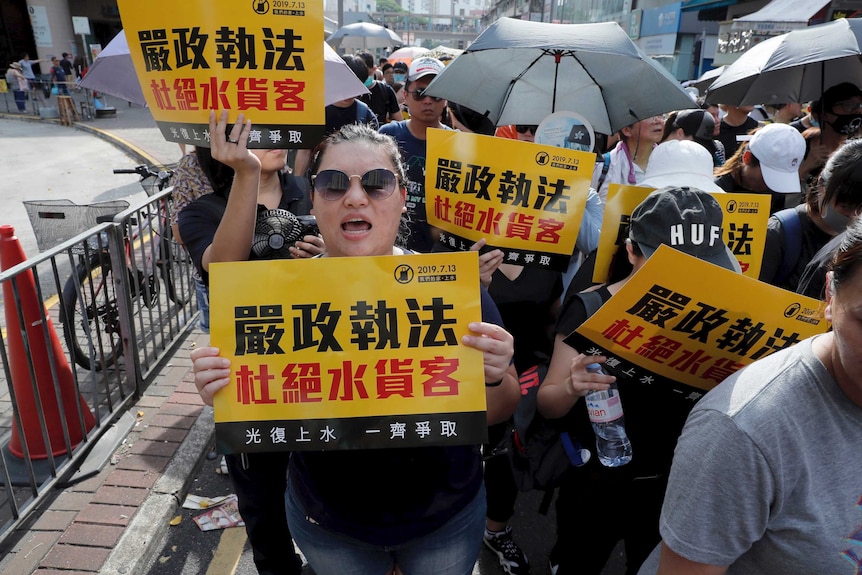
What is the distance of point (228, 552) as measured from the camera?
302cm

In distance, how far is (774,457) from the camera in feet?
3.84

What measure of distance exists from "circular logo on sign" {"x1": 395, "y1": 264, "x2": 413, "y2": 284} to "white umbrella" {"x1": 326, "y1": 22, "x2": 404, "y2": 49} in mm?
16819

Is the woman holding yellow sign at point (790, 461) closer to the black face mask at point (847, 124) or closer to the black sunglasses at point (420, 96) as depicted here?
the black sunglasses at point (420, 96)

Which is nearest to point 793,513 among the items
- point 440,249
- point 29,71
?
point 440,249

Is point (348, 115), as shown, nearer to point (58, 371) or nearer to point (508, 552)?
point (58, 371)

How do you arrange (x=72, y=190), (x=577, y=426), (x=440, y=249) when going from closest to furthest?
1. (x=577, y=426)
2. (x=440, y=249)
3. (x=72, y=190)

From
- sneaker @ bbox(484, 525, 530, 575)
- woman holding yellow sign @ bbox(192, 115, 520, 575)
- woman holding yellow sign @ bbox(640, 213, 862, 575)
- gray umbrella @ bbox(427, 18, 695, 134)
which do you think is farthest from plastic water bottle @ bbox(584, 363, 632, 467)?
gray umbrella @ bbox(427, 18, 695, 134)

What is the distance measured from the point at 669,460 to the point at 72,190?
11394 mm

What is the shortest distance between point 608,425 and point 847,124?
3.49 metres

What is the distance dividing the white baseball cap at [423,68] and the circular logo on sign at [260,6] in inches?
126

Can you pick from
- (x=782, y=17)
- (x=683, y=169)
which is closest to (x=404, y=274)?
(x=683, y=169)

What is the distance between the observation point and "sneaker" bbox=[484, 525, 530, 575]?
290 cm

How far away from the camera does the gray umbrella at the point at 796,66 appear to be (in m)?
4.18

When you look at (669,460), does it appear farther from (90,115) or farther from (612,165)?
(90,115)
